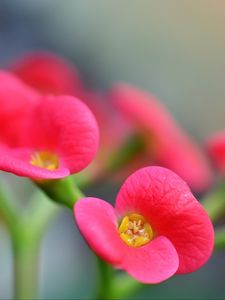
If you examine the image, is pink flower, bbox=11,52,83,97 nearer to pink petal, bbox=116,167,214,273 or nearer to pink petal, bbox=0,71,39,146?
pink petal, bbox=0,71,39,146

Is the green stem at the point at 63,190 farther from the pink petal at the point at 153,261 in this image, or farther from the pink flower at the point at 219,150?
the pink flower at the point at 219,150

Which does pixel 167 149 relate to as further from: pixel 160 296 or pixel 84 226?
pixel 84 226

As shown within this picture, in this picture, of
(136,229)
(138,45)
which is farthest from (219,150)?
(138,45)

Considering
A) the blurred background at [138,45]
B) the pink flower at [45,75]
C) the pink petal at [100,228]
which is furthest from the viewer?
the blurred background at [138,45]

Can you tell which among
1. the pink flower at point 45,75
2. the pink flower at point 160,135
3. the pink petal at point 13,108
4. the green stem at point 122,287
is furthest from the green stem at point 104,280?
the pink flower at point 45,75

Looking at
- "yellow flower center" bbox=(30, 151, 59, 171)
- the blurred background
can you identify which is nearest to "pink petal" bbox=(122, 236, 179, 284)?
"yellow flower center" bbox=(30, 151, 59, 171)

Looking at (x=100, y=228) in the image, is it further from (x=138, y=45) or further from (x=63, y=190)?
(x=138, y=45)
